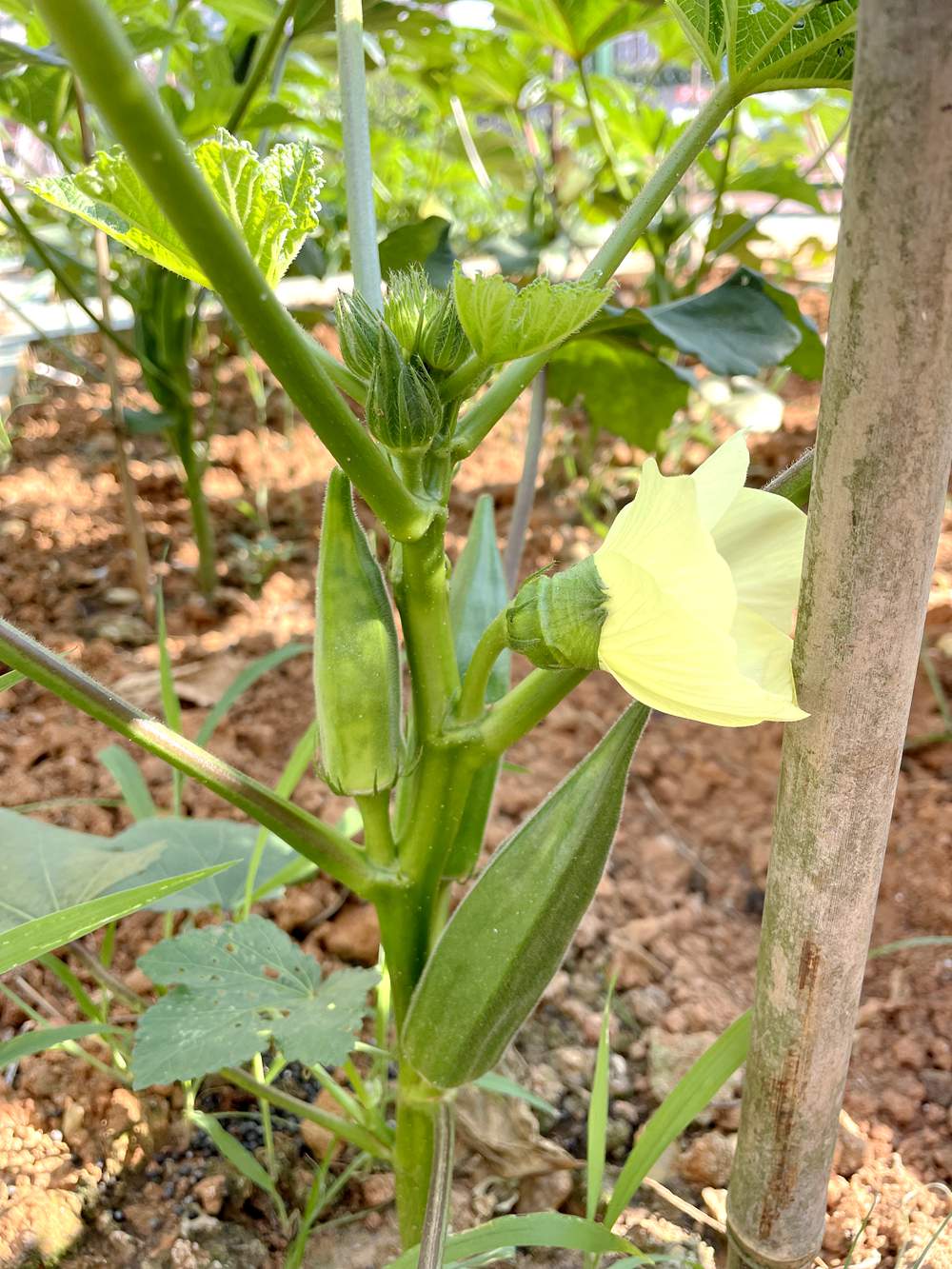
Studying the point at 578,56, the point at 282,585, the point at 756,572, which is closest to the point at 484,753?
the point at 756,572

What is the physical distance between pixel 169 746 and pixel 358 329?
0.22m

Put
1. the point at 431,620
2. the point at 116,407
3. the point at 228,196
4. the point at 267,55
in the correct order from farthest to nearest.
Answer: the point at 116,407 → the point at 267,55 → the point at 431,620 → the point at 228,196

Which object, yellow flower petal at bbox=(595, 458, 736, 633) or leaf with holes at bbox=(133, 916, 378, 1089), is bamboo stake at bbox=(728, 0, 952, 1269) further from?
leaf with holes at bbox=(133, 916, 378, 1089)

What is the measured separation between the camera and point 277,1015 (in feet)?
2.06

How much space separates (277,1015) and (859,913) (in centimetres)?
32

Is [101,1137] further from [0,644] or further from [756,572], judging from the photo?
[756,572]

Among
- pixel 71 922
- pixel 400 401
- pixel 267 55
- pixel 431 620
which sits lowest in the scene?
pixel 71 922

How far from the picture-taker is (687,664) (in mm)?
448

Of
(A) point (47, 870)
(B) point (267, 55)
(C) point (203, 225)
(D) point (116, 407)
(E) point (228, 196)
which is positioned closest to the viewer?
(C) point (203, 225)

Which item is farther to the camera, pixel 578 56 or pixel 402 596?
pixel 578 56

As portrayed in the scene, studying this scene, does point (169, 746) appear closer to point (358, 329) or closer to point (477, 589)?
point (358, 329)

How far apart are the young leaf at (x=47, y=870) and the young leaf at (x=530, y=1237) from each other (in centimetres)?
27

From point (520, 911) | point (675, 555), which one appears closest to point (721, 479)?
point (675, 555)

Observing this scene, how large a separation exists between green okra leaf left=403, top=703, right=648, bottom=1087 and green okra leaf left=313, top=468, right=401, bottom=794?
9cm
